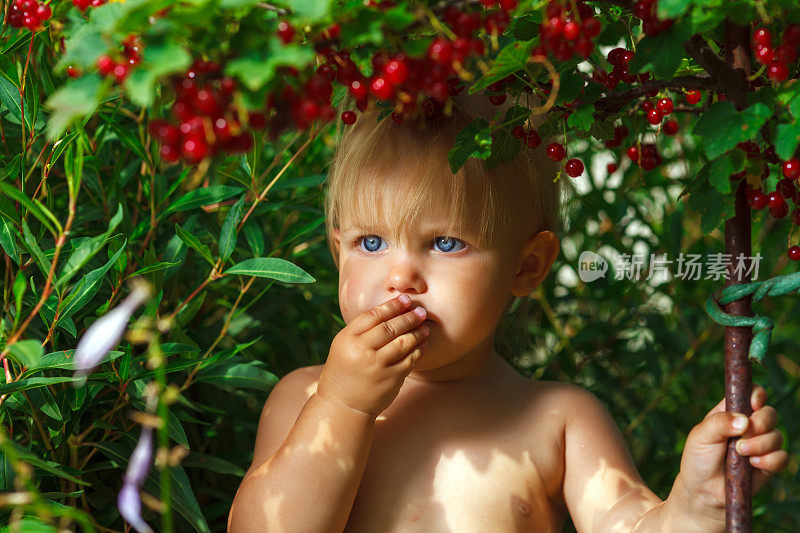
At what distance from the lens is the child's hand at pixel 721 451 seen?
74 cm

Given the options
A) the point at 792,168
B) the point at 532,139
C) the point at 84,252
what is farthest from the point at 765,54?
the point at 84,252

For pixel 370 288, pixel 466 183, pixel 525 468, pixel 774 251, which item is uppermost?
pixel 466 183

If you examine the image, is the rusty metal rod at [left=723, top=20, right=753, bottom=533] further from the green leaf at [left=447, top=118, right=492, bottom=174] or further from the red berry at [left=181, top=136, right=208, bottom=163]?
the red berry at [left=181, top=136, right=208, bottom=163]

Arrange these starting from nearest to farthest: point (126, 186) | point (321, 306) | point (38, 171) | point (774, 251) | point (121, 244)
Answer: point (121, 244) < point (38, 171) < point (126, 186) < point (321, 306) < point (774, 251)

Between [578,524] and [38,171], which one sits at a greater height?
[38,171]

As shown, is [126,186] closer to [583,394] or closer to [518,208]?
[518,208]

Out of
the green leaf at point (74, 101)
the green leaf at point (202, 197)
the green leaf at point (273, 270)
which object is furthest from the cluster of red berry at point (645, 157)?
the green leaf at point (74, 101)

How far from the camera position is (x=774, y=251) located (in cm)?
170

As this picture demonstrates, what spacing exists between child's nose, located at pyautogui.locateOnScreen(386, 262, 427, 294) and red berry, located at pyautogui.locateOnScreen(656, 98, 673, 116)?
319 millimetres

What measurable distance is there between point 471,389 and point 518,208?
0.82 ft

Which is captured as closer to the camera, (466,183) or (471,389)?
(466,183)

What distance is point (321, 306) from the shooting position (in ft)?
4.55

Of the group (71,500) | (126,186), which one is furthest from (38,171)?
(71,500)

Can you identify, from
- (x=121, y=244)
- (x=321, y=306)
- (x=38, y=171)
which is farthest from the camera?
(x=321, y=306)
